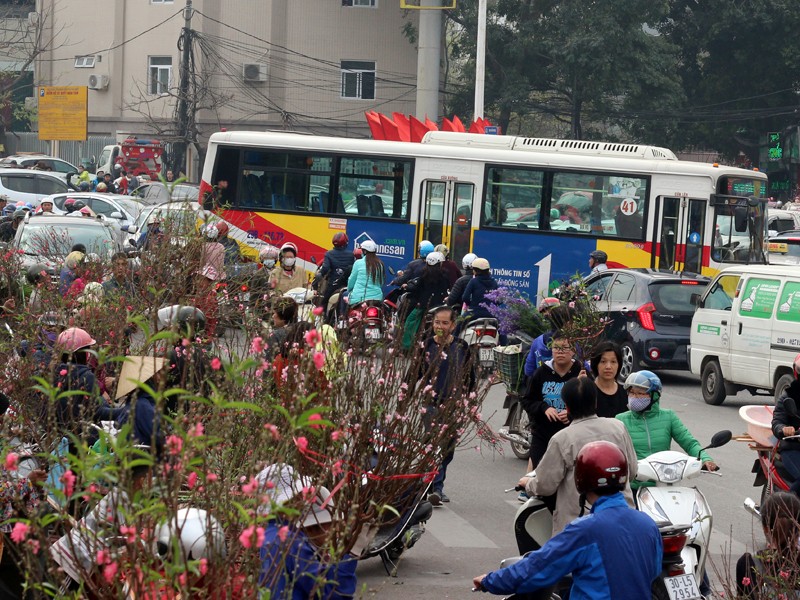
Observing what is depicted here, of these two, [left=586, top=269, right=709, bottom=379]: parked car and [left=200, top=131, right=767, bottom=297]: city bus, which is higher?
[left=200, top=131, right=767, bottom=297]: city bus

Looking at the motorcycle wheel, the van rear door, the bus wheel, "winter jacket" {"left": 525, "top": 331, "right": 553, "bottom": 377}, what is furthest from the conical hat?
the bus wheel

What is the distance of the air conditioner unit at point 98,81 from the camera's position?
4881 centimetres

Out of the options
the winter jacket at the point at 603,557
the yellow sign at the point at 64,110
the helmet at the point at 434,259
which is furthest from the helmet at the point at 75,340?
the yellow sign at the point at 64,110

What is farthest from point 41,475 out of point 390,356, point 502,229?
point 502,229

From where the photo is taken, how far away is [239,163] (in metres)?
23.5

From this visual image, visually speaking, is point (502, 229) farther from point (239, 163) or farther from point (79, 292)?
point (79, 292)

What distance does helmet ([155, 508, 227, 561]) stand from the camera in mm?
3646

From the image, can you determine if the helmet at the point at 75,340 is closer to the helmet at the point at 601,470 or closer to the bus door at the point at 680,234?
the helmet at the point at 601,470

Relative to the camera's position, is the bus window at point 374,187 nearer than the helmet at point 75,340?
No

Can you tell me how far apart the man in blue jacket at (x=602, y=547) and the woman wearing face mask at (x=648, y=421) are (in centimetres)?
304

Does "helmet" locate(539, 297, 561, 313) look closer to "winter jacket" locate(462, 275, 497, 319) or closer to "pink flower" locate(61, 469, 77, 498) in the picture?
"winter jacket" locate(462, 275, 497, 319)

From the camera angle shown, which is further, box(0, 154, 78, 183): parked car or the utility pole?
the utility pole

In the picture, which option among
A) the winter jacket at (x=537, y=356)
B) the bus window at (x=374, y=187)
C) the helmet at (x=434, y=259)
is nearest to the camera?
the winter jacket at (x=537, y=356)

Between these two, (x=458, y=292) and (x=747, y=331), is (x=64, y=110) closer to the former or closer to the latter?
(x=458, y=292)
